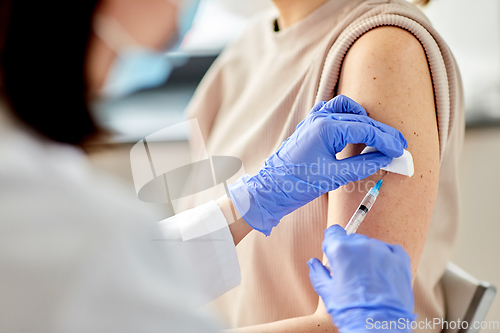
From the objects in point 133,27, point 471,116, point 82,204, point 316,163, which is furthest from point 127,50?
point 471,116

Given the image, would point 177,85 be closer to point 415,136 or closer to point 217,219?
point 217,219

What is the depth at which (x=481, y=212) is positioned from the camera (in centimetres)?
151

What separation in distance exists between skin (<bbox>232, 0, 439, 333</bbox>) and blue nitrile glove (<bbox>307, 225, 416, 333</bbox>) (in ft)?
0.30

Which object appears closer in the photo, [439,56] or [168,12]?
[168,12]

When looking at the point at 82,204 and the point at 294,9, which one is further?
the point at 294,9

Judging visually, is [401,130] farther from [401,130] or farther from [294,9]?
[294,9]

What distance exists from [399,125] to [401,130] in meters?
0.01

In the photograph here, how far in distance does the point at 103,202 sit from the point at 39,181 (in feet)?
0.29

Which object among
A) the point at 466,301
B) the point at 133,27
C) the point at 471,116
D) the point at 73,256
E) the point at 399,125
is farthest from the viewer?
the point at 471,116

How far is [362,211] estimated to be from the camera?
0.61 meters

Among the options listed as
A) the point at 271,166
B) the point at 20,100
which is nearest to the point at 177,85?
the point at 271,166

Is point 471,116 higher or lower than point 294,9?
lower

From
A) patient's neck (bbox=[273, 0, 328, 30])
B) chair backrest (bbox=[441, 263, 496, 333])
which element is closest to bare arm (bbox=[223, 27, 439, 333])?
patient's neck (bbox=[273, 0, 328, 30])

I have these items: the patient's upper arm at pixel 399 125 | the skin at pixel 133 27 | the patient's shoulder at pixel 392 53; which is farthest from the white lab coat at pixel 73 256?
the patient's shoulder at pixel 392 53
